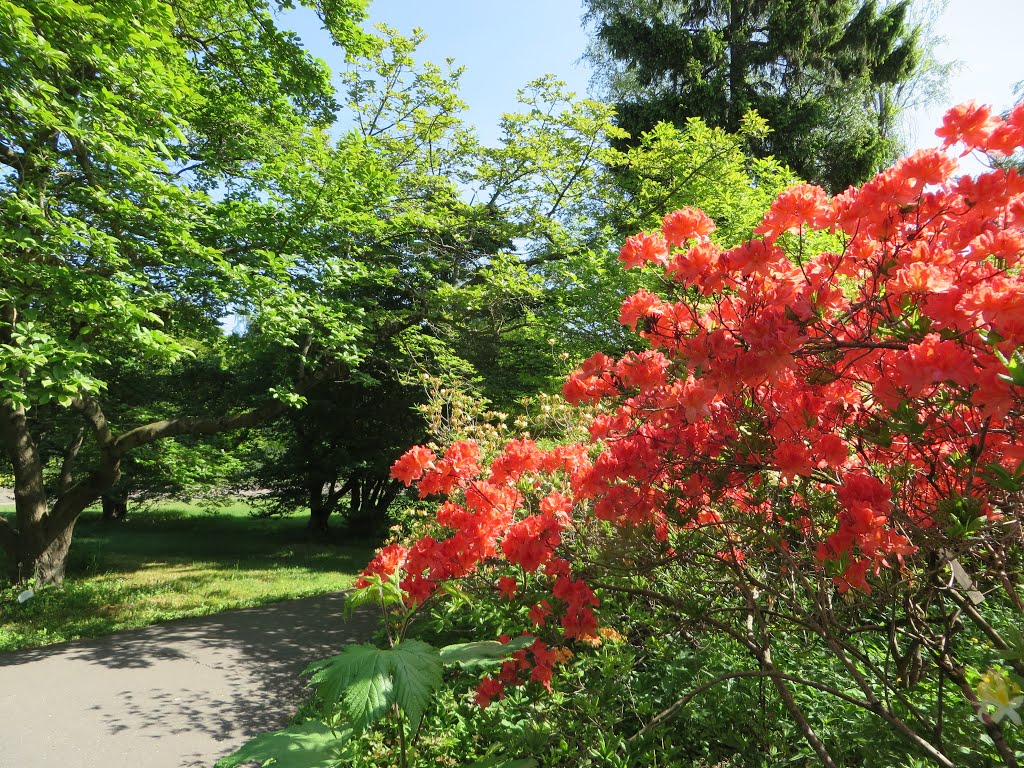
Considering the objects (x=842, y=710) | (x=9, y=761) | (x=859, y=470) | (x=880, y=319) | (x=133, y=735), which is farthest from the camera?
(x=133, y=735)

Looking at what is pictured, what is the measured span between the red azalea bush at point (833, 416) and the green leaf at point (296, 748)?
623 mm

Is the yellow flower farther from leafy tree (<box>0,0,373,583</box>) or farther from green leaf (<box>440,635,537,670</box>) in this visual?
leafy tree (<box>0,0,373,583</box>)

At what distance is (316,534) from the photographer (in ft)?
54.1

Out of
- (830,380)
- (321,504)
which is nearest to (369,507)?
(321,504)

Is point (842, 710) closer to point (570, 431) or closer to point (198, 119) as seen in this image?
point (570, 431)

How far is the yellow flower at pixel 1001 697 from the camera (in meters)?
1.00

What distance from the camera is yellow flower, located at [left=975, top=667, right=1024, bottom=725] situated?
3.28ft

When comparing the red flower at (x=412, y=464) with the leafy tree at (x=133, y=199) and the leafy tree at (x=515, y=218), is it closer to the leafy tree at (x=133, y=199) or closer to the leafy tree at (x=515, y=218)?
the leafy tree at (x=133, y=199)

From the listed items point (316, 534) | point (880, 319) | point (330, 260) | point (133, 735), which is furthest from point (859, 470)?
point (316, 534)

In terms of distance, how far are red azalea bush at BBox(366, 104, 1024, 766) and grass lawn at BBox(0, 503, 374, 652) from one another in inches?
291

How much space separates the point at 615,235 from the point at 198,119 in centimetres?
754

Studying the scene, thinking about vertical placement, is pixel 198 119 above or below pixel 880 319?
above

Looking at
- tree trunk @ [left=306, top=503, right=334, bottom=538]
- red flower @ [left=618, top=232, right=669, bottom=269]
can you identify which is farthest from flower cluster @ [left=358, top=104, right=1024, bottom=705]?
tree trunk @ [left=306, top=503, right=334, bottom=538]

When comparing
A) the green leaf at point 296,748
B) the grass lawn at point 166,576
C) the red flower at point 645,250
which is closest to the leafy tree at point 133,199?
the grass lawn at point 166,576
